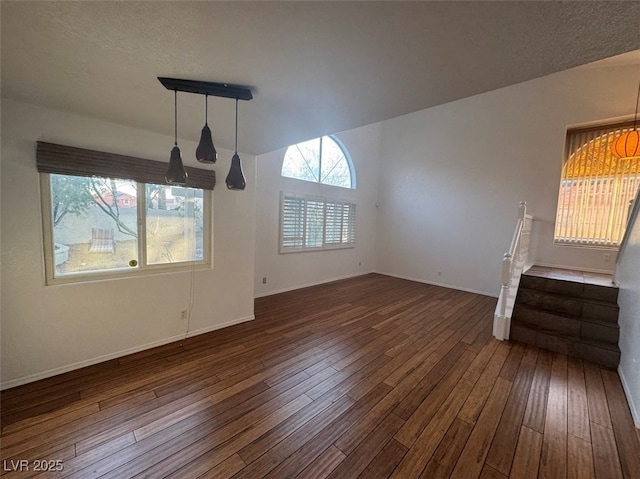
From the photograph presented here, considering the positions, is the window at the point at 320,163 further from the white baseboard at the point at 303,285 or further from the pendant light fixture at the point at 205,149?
the pendant light fixture at the point at 205,149

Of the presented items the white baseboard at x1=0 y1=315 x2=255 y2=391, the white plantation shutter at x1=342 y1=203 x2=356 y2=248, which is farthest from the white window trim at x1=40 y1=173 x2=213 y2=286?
the white plantation shutter at x1=342 y1=203 x2=356 y2=248

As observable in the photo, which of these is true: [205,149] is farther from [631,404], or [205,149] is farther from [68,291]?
[631,404]

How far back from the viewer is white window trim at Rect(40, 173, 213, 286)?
2.13 metres

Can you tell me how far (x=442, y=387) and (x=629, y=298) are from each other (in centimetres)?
218

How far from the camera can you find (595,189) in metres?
4.17

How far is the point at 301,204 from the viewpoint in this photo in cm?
508

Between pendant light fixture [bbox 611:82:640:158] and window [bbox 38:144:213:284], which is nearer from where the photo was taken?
window [bbox 38:144:213:284]

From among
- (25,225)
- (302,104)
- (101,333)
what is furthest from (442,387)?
(25,225)

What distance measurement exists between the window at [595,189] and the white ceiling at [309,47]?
4466 millimetres

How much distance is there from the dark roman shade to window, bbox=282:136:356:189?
2404mm

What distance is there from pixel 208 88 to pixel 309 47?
0.78 meters

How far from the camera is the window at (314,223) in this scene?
487 centimetres

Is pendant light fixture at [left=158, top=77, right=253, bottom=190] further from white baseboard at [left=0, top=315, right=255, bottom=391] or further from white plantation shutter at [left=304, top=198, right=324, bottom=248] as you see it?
white plantation shutter at [left=304, top=198, right=324, bottom=248]

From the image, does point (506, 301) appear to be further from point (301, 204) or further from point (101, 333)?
point (101, 333)
